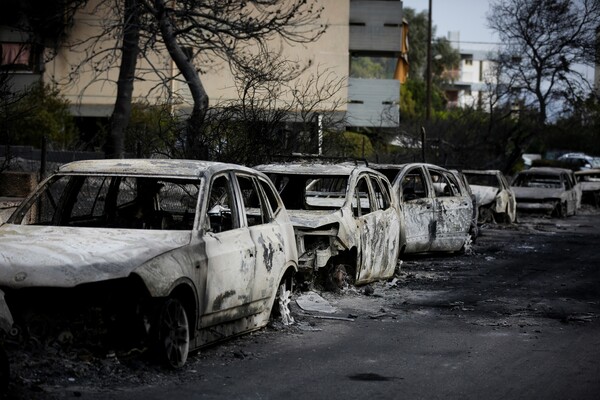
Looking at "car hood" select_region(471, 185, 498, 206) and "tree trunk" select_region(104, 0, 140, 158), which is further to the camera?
"car hood" select_region(471, 185, 498, 206)

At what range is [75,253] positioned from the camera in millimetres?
7855

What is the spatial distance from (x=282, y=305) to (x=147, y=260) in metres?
2.92

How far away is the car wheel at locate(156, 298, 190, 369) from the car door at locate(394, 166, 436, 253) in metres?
9.20

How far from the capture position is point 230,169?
9906 mm

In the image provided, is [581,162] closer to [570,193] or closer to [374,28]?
[374,28]

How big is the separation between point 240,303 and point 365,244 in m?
4.69

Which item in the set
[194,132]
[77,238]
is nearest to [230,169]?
[77,238]

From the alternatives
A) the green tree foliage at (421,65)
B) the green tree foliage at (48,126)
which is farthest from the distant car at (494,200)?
the green tree foliage at (421,65)

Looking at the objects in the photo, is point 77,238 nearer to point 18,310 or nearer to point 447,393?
point 18,310

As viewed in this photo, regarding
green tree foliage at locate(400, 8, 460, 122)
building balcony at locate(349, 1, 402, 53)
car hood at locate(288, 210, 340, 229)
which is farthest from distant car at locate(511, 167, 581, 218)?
green tree foliage at locate(400, 8, 460, 122)

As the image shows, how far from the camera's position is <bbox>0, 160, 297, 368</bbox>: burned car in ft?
25.4

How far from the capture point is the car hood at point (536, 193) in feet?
108

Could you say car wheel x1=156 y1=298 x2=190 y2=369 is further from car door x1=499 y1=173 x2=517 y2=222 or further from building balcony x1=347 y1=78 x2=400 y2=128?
building balcony x1=347 y1=78 x2=400 y2=128

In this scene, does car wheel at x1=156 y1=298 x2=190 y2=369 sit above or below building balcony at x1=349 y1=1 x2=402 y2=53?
below
